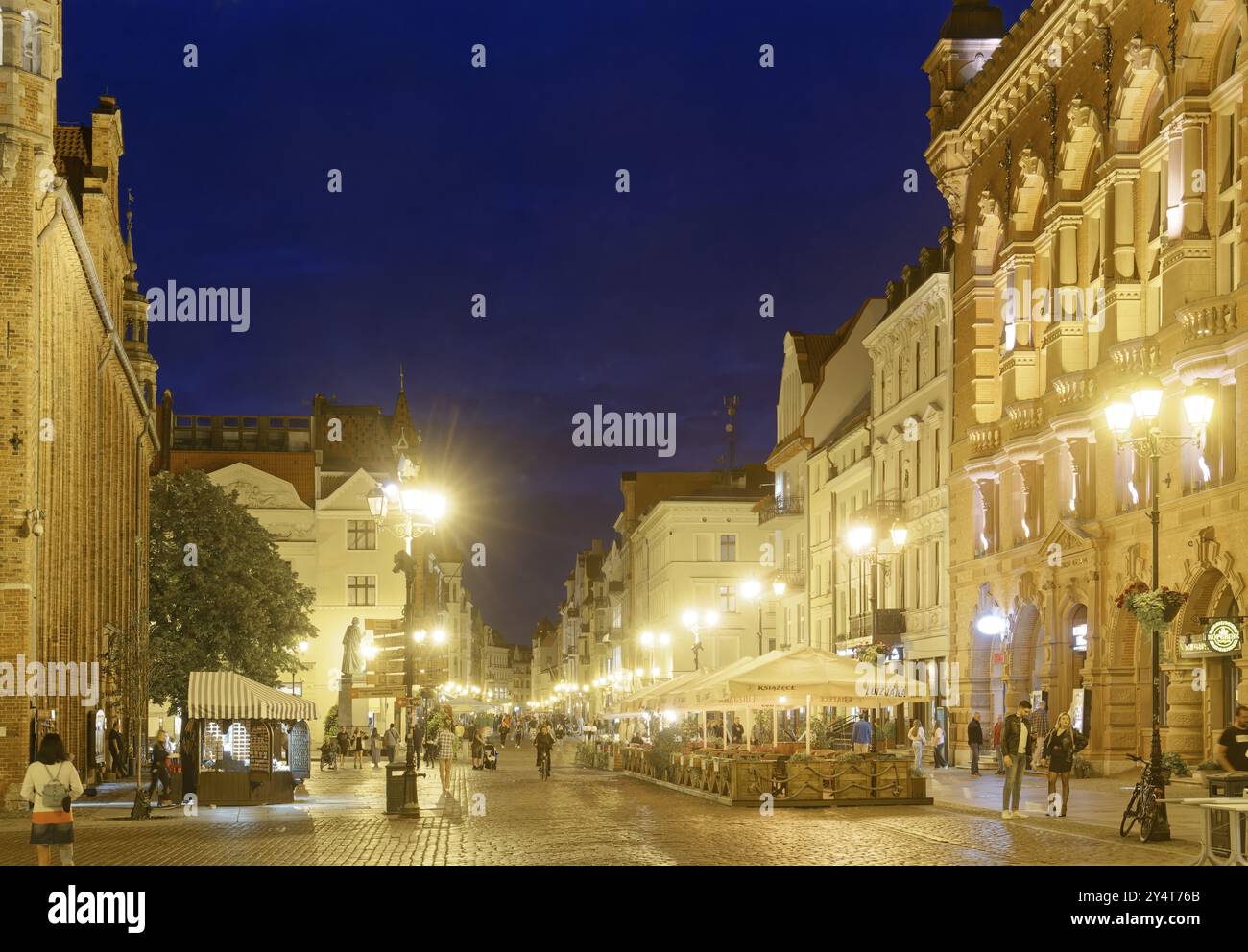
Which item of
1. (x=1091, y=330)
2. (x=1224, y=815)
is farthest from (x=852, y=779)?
(x=1091, y=330)

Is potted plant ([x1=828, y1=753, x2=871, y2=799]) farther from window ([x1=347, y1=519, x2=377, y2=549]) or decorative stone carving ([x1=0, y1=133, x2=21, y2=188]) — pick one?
window ([x1=347, y1=519, x2=377, y2=549])

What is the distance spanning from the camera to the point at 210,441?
95.9 m

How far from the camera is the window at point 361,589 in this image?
8606cm

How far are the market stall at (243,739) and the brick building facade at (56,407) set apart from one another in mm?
2309

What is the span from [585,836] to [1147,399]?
971 cm

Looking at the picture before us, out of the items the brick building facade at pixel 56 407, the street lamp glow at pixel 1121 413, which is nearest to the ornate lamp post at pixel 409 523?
the brick building facade at pixel 56 407

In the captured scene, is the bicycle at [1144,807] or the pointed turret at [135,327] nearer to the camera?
the bicycle at [1144,807]

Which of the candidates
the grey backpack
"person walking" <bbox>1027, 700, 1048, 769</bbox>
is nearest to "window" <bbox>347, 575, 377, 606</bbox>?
"person walking" <bbox>1027, 700, 1048, 769</bbox>

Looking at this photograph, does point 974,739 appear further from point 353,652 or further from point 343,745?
point 343,745

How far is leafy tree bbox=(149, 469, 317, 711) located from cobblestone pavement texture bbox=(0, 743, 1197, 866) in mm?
31197

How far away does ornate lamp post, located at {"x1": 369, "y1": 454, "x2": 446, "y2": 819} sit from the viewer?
30.1 metres

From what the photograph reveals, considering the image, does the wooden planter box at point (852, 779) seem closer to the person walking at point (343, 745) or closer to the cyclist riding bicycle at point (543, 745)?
the cyclist riding bicycle at point (543, 745)
